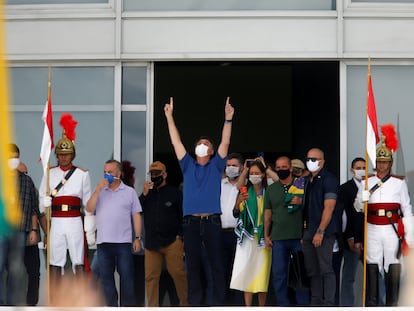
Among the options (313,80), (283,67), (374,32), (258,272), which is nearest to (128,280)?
(258,272)

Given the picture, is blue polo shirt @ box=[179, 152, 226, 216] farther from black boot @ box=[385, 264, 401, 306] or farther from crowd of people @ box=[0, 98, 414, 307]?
black boot @ box=[385, 264, 401, 306]

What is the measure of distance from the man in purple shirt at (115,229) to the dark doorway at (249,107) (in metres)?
4.24

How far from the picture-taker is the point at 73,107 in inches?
464

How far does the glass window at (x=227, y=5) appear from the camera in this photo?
11.9 metres

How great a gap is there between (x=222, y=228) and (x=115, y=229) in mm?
1079

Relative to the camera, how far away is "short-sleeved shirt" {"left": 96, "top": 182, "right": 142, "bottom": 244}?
34.4ft

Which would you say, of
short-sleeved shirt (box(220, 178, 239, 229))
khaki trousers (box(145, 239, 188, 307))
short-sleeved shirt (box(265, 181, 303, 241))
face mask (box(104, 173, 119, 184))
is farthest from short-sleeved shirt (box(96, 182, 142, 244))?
short-sleeved shirt (box(265, 181, 303, 241))

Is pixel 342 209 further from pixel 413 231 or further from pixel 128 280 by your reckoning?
pixel 128 280

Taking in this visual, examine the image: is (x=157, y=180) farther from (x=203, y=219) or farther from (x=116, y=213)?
(x=203, y=219)

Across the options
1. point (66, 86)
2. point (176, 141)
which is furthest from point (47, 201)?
point (66, 86)

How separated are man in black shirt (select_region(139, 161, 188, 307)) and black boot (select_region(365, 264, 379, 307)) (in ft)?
6.08

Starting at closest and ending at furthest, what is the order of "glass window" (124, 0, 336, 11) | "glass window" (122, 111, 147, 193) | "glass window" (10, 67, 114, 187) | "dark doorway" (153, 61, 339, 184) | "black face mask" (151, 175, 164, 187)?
1. "black face mask" (151, 175, 164, 187)
2. "glass window" (122, 111, 147, 193)
3. "glass window" (10, 67, 114, 187)
4. "glass window" (124, 0, 336, 11)
5. "dark doorway" (153, 61, 339, 184)

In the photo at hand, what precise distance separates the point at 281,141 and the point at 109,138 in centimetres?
583

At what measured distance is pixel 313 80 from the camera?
47.8ft
